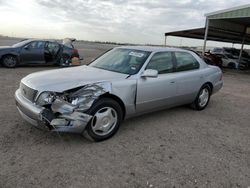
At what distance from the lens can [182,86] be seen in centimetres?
498

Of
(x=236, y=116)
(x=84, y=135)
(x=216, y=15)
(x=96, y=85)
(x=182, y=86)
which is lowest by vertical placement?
(x=236, y=116)

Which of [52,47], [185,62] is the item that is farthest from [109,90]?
[52,47]

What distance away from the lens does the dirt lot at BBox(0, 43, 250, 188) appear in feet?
9.14

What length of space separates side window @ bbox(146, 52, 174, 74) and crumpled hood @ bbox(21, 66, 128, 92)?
2.36 ft

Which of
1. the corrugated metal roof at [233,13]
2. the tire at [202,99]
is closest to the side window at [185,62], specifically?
the tire at [202,99]

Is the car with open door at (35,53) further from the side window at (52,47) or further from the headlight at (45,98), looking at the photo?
the headlight at (45,98)

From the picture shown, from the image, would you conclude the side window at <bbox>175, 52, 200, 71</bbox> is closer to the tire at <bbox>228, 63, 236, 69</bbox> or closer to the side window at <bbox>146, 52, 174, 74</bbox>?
the side window at <bbox>146, 52, 174, 74</bbox>

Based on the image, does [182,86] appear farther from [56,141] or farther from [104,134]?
[56,141]

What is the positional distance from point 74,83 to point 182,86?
2.48 metres

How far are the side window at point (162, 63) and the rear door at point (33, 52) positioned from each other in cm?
811

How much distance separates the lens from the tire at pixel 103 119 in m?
3.50

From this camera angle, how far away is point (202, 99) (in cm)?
580

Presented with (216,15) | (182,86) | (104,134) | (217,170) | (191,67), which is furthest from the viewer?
(216,15)

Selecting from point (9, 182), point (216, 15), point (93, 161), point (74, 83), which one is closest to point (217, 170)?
point (93, 161)
